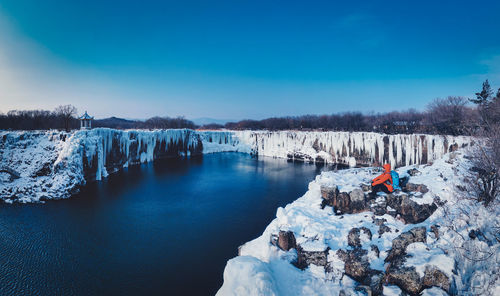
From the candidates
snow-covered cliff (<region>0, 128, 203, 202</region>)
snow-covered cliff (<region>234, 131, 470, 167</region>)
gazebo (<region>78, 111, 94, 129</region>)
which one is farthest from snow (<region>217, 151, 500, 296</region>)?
gazebo (<region>78, 111, 94, 129</region>)

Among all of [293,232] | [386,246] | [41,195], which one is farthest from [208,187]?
[386,246]

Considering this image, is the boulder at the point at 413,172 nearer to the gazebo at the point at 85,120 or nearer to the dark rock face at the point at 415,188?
the dark rock face at the point at 415,188

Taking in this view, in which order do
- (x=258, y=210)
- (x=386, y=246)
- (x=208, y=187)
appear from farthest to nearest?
(x=208, y=187)
(x=258, y=210)
(x=386, y=246)

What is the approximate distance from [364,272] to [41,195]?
15.2 m

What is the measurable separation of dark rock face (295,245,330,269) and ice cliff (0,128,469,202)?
13.5 meters

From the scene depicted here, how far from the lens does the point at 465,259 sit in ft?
13.3

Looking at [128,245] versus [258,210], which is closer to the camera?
[128,245]

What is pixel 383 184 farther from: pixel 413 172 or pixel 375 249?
pixel 375 249

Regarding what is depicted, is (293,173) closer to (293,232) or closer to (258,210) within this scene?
(258,210)

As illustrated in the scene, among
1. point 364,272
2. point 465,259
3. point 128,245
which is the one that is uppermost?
point 465,259

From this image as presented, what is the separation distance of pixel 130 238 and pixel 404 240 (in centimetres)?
835

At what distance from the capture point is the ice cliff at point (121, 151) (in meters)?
13.1

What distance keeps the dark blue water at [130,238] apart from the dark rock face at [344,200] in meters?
2.95

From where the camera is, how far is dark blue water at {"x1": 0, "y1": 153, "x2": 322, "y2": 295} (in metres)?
5.93
